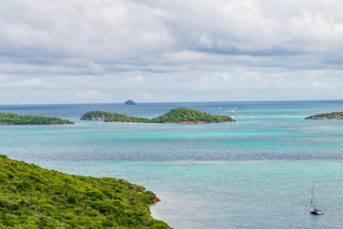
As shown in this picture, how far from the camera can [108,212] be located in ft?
130

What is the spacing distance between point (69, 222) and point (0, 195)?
6780 mm

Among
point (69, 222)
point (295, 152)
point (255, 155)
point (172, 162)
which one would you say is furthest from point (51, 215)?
point (295, 152)

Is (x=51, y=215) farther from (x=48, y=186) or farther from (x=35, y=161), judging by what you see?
(x=35, y=161)

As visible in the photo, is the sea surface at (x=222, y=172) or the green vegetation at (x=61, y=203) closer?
the green vegetation at (x=61, y=203)

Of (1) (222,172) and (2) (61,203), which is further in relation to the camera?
(1) (222,172)

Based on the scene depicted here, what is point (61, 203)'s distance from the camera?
39.0m

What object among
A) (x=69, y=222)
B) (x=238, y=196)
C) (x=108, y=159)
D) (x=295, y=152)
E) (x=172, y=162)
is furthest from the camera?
(x=295, y=152)

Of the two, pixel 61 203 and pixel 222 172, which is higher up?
pixel 61 203

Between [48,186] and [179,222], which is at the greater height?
[48,186]

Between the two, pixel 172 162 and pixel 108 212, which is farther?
pixel 172 162

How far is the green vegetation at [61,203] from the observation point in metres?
34.1

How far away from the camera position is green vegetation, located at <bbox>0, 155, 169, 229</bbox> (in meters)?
34.1

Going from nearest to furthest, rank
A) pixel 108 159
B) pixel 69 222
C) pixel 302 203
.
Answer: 1. pixel 69 222
2. pixel 302 203
3. pixel 108 159

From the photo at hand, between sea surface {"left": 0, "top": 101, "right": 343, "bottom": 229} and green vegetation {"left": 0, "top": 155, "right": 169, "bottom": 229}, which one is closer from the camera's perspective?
green vegetation {"left": 0, "top": 155, "right": 169, "bottom": 229}
